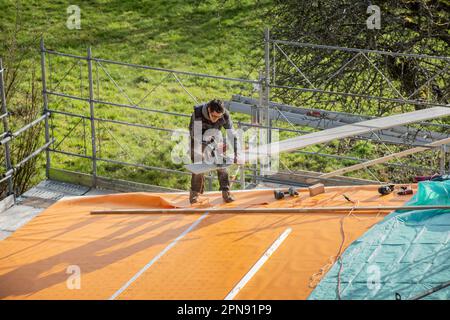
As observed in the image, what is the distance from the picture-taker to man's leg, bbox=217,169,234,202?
1087cm

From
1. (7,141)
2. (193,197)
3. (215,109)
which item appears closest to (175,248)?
(193,197)

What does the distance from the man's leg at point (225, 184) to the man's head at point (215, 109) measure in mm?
771

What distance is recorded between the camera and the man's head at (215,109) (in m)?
10.3

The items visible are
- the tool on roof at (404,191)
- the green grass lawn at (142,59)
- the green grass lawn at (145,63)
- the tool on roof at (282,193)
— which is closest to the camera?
the tool on roof at (404,191)

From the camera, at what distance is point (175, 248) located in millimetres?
9812

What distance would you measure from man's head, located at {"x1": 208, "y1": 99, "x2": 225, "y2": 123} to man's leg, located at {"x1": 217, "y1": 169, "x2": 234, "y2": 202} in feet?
2.53

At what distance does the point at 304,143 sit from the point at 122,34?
996 centimetres

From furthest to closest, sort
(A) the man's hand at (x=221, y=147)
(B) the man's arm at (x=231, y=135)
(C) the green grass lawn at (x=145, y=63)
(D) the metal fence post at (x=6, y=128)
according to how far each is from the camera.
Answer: (C) the green grass lawn at (x=145, y=63) < (D) the metal fence post at (x=6, y=128) < (A) the man's hand at (x=221, y=147) < (B) the man's arm at (x=231, y=135)

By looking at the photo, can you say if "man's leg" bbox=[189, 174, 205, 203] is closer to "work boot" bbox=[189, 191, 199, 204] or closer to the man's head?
"work boot" bbox=[189, 191, 199, 204]

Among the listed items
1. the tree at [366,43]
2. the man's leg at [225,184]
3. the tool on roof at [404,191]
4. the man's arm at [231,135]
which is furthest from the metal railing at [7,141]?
the tool on roof at [404,191]

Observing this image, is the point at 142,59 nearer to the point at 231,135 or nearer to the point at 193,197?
the point at 193,197

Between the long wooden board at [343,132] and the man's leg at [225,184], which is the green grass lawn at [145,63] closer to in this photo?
the long wooden board at [343,132]

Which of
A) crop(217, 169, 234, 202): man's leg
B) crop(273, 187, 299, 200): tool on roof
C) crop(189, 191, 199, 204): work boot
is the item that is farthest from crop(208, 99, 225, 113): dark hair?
crop(273, 187, 299, 200): tool on roof
